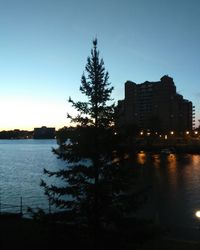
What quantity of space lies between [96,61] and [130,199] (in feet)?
21.2

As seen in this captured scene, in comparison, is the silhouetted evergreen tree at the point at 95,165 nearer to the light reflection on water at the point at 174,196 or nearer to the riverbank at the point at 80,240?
the riverbank at the point at 80,240

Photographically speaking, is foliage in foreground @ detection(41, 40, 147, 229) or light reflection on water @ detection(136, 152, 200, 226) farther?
light reflection on water @ detection(136, 152, 200, 226)

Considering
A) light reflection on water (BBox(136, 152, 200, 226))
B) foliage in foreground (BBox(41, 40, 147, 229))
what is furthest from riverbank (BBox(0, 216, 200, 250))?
light reflection on water (BBox(136, 152, 200, 226))

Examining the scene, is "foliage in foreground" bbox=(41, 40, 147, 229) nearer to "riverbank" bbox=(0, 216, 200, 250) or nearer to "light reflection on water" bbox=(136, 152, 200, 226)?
"riverbank" bbox=(0, 216, 200, 250)

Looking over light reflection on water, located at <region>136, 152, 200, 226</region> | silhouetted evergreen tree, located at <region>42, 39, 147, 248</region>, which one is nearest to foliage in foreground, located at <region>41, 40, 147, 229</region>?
silhouetted evergreen tree, located at <region>42, 39, 147, 248</region>

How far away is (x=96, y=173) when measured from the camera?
17.4 meters

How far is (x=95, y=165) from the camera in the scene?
57.4 ft

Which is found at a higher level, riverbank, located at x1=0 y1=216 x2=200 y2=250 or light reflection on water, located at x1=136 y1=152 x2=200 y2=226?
riverbank, located at x1=0 y1=216 x2=200 y2=250

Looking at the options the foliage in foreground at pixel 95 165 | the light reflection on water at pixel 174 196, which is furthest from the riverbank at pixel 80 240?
the light reflection on water at pixel 174 196

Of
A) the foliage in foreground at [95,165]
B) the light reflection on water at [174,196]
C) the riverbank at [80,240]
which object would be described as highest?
the foliage in foreground at [95,165]

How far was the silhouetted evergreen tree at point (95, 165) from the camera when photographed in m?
16.9

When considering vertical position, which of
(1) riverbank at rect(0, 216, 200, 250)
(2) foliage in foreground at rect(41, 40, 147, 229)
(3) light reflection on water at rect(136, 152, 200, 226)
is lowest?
(3) light reflection on water at rect(136, 152, 200, 226)

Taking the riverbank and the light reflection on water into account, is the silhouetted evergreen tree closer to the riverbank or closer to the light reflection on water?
the riverbank

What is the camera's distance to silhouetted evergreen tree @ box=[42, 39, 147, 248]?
667 inches
